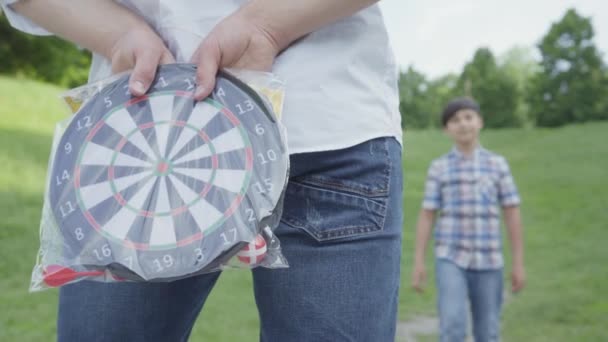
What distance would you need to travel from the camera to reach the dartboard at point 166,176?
1.06m

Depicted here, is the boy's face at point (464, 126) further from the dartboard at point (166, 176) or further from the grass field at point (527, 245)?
the dartboard at point (166, 176)

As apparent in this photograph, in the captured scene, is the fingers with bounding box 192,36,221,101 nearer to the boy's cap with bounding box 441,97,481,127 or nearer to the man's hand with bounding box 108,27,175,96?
the man's hand with bounding box 108,27,175,96

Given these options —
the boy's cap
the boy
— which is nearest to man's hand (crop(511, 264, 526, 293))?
the boy

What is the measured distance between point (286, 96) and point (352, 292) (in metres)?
0.33

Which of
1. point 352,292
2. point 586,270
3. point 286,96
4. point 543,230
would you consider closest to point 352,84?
point 286,96

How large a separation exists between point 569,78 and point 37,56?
2491 centimetres

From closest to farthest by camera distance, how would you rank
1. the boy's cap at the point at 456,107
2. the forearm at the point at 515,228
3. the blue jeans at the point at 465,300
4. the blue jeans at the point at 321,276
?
the blue jeans at the point at 321,276 → the blue jeans at the point at 465,300 → the forearm at the point at 515,228 → the boy's cap at the point at 456,107

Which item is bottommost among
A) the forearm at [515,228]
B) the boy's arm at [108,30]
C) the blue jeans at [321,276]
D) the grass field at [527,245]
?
the grass field at [527,245]

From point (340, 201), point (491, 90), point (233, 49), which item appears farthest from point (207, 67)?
point (491, 90)

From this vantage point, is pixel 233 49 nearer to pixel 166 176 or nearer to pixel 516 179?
pixel 166 176

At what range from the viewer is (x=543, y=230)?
12266 mm

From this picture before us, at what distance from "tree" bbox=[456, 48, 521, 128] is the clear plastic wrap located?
3970 cm

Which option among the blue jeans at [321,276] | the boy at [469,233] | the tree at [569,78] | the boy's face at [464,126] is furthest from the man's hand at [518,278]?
the tree at [569,78]

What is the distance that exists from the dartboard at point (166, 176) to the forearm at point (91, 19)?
0.10 metres
